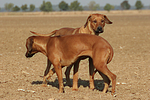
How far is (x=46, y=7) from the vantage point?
19388 centimetres

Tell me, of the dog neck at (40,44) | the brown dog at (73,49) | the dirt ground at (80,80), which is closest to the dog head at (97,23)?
the brown dog at (73,49)

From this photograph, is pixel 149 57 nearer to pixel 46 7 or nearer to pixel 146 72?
pixel 146 72

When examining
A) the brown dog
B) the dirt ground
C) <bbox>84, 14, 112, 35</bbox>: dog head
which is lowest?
the dirt ground

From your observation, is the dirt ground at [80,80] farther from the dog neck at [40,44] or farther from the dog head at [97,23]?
the dog head at [97,23]

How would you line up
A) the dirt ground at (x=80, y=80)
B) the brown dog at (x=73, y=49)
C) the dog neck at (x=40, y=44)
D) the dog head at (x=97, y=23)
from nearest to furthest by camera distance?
the brown dog at (x=73, y=49) → the dirt ground at (x=80, y=80) → the dog neck at (x=40, y=44) → the dog head at (x=97, y=23)

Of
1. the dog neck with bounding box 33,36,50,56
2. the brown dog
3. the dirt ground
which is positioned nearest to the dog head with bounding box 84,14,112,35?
the brown dog

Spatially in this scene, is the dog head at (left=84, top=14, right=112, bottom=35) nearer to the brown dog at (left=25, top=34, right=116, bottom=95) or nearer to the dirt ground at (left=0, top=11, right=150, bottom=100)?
the brown dog at (left=25, top=34, right=116, bottom=95)

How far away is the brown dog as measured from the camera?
693 centimetres

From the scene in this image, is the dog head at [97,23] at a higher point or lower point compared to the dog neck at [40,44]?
higher

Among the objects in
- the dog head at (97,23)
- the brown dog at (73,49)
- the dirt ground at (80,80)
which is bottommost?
the dirt ground at (80,80)

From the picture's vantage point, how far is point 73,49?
7.34 meters

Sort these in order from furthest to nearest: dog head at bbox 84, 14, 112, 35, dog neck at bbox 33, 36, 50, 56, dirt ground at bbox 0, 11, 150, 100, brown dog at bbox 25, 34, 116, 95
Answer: dog head at bbox 84, 14, 112, 35 < dog neck at bbox 33, 36, 50, 56 < dirt ground at bbox 0, 11, 150, 100 < brown dog at bbox 25, 34, 116, 95

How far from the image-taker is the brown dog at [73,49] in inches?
273

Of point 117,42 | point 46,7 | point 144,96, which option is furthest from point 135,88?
point 46,7
